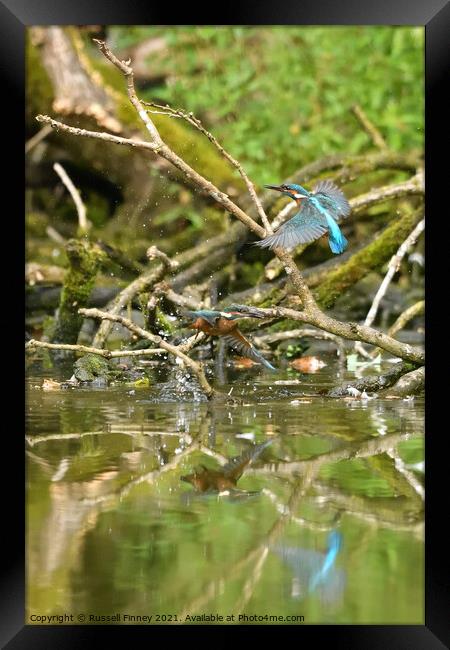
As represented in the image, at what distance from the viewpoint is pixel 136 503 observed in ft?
8.66

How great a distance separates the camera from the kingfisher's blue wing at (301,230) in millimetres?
3678

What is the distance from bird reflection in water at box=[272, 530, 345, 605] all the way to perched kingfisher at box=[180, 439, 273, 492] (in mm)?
407

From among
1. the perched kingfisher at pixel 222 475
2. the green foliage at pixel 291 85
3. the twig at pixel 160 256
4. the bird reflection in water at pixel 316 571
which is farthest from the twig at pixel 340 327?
the green foliage at pixel 291 85

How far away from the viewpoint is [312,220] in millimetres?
3863

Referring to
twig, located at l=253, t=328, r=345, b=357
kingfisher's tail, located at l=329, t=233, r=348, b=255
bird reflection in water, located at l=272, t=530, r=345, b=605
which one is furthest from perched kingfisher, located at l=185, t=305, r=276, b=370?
bird reflection in water, located at l=272, t=530, r=345, b=605

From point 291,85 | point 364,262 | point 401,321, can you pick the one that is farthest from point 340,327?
point 291,85

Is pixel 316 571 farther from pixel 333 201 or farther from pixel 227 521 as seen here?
pixel 333 201

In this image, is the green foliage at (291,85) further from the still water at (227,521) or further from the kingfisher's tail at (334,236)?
the still water at (227,521)

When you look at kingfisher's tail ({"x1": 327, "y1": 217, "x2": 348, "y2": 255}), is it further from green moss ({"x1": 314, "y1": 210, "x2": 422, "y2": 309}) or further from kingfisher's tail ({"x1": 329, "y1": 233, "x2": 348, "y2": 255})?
green moss ({"x1": 314, "y1": 210, "x2": 422, "y2": 309})

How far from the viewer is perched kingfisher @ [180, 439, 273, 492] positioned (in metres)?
2.78
